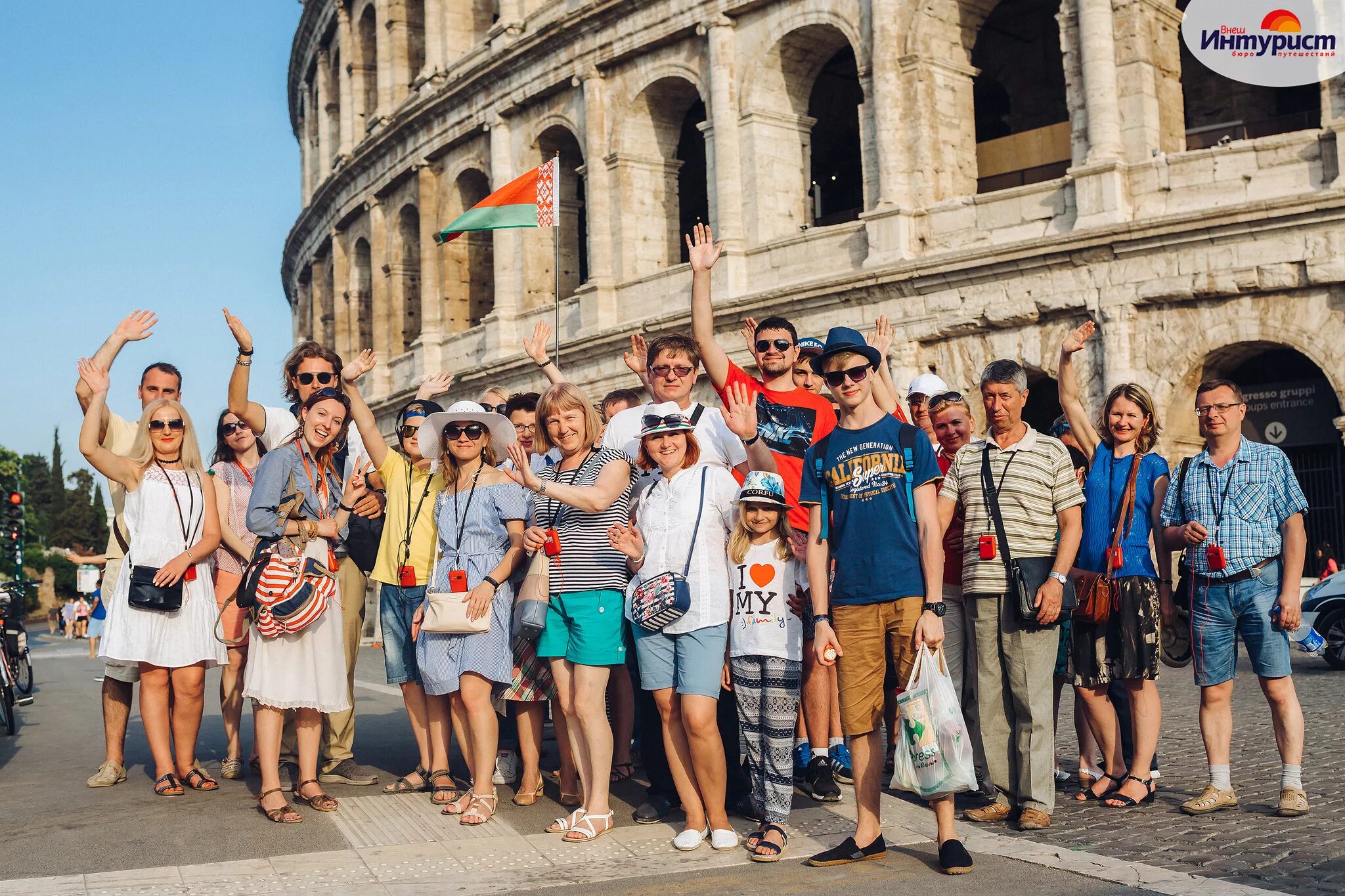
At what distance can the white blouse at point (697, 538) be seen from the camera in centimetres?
546

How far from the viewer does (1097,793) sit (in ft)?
20.9

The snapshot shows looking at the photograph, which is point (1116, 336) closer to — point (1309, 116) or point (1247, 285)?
point (1247, 285)

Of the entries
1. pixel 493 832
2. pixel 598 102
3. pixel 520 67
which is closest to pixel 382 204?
pixel 520 67

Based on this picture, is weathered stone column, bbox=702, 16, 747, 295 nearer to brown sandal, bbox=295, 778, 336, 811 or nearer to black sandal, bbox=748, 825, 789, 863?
brown sandal, bbox=295, 778, 336, 811

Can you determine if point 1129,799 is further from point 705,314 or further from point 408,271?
point 408,271

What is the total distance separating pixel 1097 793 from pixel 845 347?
9.14 feet

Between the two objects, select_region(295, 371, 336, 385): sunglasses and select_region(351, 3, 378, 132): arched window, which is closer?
select_region(295, 371, 336, 385): sunglasses

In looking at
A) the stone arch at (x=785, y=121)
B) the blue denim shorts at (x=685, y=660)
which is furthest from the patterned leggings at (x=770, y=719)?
the stone arch at (x=785, y=121)

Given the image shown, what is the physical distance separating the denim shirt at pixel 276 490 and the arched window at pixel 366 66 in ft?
87.5

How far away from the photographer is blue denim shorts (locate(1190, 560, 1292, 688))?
6.03 m

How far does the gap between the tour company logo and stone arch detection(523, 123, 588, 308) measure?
10947 millimetres

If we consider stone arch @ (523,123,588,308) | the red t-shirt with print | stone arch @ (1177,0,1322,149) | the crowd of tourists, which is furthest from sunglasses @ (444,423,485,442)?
stone arch @ (523,123,588,308)

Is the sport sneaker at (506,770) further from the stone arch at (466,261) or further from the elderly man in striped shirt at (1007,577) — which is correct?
the stone arch at (466,261)

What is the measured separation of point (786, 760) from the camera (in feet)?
17.5
